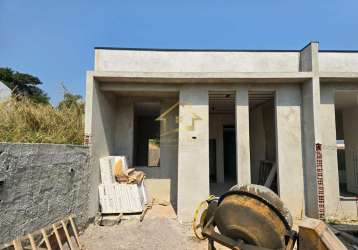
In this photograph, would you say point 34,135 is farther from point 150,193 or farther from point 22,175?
point 150,193

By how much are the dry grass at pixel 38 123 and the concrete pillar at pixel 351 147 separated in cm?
1160

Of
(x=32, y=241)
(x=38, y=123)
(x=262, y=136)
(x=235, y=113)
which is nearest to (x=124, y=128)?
(x=38, y=123)

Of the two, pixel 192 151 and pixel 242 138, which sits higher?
pixel 242 138

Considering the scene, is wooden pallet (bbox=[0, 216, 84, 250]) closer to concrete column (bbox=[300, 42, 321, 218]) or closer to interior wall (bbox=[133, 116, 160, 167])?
concrete column (bbox=[300, 42, 321, 218])

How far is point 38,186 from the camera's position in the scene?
4.21m

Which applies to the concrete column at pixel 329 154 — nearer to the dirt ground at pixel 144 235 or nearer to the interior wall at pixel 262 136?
the interior wall at pixel 262 136

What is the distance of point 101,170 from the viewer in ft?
23.4

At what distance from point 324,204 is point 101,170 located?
23.3 feet

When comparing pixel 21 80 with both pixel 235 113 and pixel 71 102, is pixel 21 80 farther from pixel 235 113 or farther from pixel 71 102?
pixel 235 113

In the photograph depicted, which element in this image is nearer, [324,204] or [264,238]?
[264,238]

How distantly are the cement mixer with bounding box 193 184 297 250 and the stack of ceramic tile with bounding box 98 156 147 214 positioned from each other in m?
4.42

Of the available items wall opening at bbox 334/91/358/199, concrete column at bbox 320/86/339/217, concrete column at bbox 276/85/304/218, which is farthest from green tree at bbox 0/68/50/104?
wall opening at bbox 334/91/358/199

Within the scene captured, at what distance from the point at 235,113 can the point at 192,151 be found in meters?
2.03

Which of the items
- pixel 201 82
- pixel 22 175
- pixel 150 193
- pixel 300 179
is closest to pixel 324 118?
pixel 300 179
